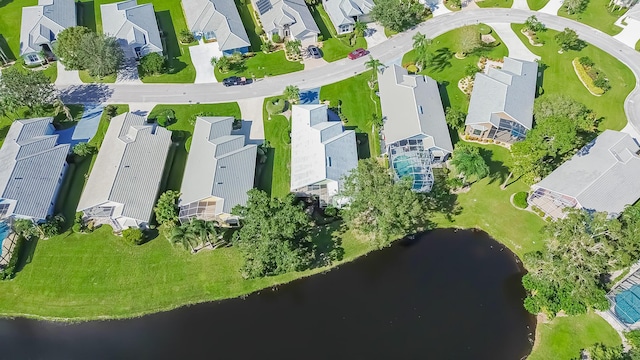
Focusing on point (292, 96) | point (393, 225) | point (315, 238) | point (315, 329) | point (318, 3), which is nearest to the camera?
point (315, 329)

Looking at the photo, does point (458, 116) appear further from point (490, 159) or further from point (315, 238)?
point (315, 238)

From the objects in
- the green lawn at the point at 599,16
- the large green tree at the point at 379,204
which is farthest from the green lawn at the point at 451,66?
the large green tree at the point at 379,204

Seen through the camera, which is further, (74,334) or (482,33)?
(482,33)

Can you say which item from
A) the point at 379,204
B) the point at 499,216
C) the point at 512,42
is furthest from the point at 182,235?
the point at 512,42

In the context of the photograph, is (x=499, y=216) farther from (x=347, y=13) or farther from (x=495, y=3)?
(x=495, y=3)

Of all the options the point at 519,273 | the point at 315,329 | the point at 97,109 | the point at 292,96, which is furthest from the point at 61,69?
the point at 519,273

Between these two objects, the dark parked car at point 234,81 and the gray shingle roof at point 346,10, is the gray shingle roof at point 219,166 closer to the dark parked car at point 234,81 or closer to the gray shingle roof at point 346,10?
the dark parked car at point 234,81
